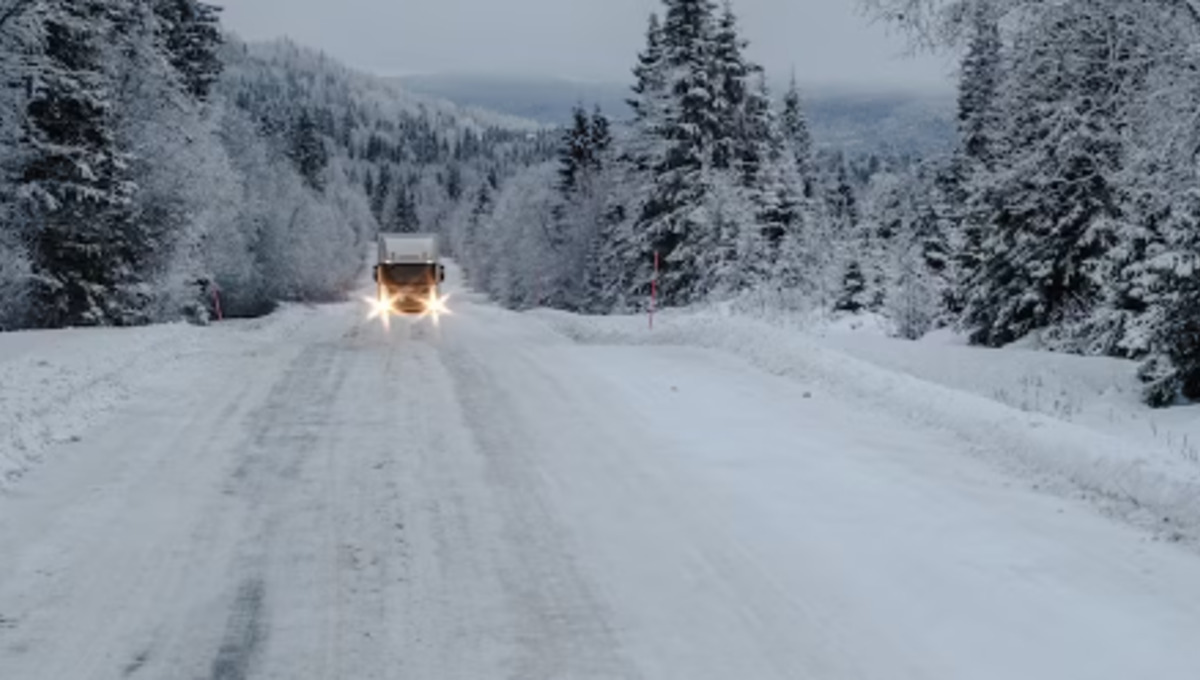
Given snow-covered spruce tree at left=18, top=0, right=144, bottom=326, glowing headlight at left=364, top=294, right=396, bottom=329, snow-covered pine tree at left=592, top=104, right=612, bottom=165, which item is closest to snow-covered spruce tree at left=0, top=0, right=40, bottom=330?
snow-covered spruce tree at left=18, top=0, right=144, bottom=326

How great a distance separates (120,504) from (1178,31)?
1045cm

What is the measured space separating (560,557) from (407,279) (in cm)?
2603

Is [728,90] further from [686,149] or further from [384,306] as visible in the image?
[384,306]

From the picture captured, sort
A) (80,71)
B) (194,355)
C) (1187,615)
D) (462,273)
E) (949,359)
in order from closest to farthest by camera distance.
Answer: (1187,615) < (194,355) < (949,359) < (80,71) < (462,273)

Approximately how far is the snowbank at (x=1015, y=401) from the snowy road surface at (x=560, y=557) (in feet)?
1.38

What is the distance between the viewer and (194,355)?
16.0 metres

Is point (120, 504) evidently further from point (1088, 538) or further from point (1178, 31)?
point (1178, 31)

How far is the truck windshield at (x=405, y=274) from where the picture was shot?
103 feet

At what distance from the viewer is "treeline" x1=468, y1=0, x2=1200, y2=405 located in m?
10.2

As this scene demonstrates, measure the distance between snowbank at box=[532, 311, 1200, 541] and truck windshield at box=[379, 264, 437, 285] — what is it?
27.9 feet

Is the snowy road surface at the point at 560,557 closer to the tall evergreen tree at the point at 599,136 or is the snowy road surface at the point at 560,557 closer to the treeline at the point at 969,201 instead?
the treeline at the point at 969,201

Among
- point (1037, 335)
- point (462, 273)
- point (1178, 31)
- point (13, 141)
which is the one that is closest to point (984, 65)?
point (1178, 31)

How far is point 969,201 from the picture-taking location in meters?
34.7

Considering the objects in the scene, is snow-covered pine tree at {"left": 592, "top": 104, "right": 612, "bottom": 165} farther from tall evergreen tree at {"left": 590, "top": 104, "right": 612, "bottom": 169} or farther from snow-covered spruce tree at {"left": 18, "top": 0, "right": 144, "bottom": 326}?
snow-covered spruce tree at {"left": 18, "top": 0, "right": 144, "bottom": 326}
